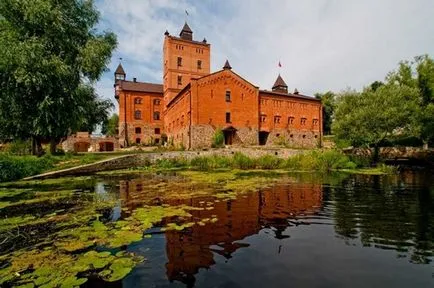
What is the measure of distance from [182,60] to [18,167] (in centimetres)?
3863

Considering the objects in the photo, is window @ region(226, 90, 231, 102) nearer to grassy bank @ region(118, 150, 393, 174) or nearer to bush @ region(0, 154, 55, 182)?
grassy bank @ region(118, 150, 393, 174)

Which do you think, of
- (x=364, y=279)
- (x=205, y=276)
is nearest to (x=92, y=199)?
(x=205, y=276)

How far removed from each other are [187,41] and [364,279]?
171 ft

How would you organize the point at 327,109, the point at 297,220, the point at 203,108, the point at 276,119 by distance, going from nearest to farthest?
1. the point at 297,220
2. the point at 203,108
3. the point at 276,119
4. the point at 327,109

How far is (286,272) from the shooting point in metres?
4.38

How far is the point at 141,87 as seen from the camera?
54.9 m

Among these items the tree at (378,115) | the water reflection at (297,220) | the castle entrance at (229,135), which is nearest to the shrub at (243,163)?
the tree at (378,115)

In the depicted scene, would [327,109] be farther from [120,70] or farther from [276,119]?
[120,70]

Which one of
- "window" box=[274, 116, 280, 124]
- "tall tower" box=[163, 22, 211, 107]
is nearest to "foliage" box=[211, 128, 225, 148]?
"window" box=[274, 116, 280, 124]

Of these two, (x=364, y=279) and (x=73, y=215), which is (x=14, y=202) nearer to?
(x=73, y=215)

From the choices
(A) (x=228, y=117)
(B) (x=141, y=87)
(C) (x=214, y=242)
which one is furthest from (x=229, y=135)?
(C) (x=214, y=242)

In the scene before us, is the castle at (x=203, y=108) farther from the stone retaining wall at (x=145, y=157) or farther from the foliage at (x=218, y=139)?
the stone retaining wall at (x=145, y=157)

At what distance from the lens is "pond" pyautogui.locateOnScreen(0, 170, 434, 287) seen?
4.12 meters

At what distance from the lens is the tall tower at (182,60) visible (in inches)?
1962
